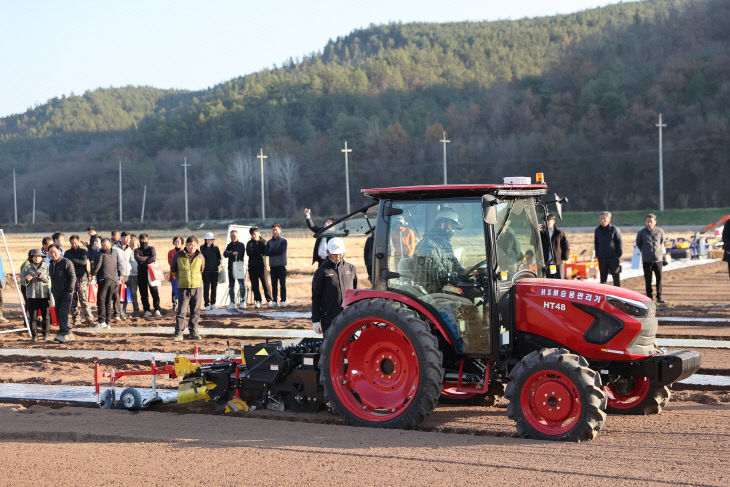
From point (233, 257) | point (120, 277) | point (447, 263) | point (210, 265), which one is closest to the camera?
point (447, 263)

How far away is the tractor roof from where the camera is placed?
6.62 metres

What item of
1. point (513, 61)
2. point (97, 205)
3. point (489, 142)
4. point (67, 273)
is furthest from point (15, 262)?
point (513, 61)

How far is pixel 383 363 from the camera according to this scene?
7062 mm

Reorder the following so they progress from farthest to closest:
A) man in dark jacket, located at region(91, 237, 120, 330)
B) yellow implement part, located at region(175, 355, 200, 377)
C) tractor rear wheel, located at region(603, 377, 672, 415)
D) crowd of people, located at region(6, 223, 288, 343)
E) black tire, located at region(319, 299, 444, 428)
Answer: man in dark jacket, located at region(91, 237, 120, 330) < crowd of people, located at region(6, 223, 288, 343) < yellow implement part, located at region(175, 355, 200, 377) < tractor rear wheel, located at region(603, 377, 672, 415) < black tire, located at region(319, 299, 444, 428)

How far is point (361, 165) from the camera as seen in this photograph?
97.6 metres

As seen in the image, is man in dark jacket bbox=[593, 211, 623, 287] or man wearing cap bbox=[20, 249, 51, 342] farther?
man in dark jacket bbox=[593, 211, 623, 287]

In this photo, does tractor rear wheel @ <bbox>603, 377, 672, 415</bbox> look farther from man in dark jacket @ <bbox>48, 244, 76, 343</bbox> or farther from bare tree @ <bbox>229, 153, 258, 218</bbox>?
bare tree @ <bbox>229, 153, 258, 218</bbox>

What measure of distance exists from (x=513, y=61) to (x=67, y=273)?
430 ft

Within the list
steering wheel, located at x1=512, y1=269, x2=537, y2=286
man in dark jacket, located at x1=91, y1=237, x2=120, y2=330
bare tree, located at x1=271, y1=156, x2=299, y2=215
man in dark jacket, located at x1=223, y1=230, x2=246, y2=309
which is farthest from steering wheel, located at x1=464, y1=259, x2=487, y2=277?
bare tree, located at x1=271, y1=156, x2=299, y2=215

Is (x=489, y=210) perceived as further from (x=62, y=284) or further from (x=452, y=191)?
(x=62, y=284)

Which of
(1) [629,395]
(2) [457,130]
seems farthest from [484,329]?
(2) [457,130]

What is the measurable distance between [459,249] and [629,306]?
145 centimetres

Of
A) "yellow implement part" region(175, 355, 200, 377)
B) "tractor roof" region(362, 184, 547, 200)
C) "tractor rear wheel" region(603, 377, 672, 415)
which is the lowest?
"tractor rear wheel" region(603, 377, 672, 415)

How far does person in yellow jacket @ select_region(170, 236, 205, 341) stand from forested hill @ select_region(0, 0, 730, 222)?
201 ft
